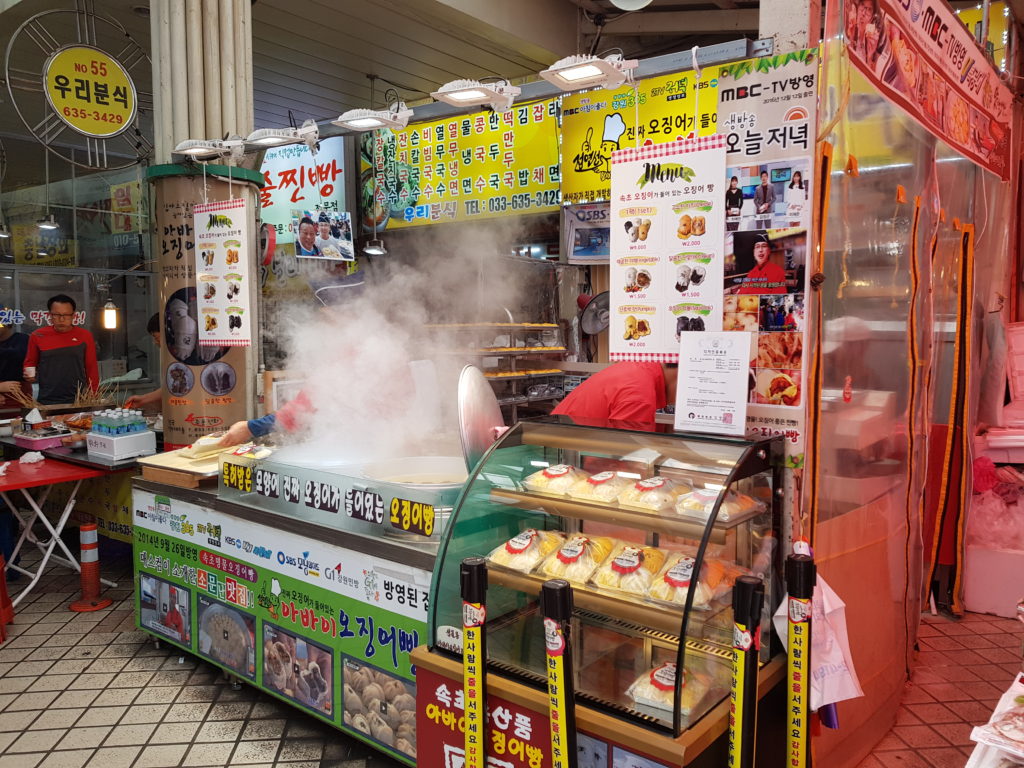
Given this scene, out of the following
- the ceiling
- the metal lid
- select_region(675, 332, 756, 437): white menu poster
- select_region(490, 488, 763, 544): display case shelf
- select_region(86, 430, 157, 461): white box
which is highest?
the ceiling

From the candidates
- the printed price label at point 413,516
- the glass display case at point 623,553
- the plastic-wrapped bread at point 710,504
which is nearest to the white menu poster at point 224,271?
the printed price label at point 413,516

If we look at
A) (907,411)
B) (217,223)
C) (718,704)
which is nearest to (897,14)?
(907,411)

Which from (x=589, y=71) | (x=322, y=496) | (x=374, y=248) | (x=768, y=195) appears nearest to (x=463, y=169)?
(x=374, y=248)

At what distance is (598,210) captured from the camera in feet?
20.5

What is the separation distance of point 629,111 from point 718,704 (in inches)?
188

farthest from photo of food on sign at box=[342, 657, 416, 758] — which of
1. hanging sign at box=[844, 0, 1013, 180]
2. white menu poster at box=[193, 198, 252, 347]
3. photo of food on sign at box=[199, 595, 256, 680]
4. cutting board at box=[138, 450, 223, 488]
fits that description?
hanging sign at box=[844, 0, 1013, 180]

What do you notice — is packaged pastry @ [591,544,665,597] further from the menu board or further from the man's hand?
the menu board

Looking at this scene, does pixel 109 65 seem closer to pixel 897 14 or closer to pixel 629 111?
pixel 629 111

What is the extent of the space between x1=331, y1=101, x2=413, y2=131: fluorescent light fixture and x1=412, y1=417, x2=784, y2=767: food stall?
2.20 metres

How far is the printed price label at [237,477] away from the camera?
11.6ft

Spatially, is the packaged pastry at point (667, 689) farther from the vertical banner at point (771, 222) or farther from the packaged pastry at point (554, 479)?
the vertical banner at point (771, 222)

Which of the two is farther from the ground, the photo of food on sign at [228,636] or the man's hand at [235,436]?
the man's hand at [235,436]

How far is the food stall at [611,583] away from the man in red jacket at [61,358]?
257 inches

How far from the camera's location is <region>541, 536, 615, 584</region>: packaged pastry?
87.7 inches
